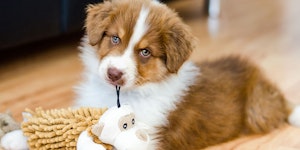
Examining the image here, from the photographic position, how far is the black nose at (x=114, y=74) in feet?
5.92

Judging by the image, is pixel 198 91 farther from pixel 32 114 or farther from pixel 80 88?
pixel 32 114

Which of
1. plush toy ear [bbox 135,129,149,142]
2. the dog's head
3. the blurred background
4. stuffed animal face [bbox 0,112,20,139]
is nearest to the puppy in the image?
the dog's head

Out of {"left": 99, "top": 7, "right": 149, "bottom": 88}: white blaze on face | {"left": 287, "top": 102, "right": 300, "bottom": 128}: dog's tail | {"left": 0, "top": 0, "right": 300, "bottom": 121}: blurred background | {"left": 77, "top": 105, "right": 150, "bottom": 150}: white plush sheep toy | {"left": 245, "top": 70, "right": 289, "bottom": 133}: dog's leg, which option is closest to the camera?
{"left": 77, "top": 105, "right": 150, "bottom": 150}: white plush sheep toy

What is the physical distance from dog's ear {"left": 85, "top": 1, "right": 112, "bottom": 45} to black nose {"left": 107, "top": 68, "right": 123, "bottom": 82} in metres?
0.19

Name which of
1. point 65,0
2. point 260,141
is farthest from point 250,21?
point 260,141

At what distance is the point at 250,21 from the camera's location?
4633 mm

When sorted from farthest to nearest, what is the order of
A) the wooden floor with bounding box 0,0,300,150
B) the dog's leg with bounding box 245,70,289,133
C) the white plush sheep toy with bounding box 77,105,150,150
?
the wooden floor with bounding box 0,0,300,150, the dog's leg with bounding box 245,70,289,133, the white plush sheep toy with bounding box 77,105,150,150

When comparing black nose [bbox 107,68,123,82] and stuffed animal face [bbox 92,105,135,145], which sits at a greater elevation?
black nose [bbox 107,68,123,82]

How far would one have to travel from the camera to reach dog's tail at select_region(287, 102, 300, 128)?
7.89 feet

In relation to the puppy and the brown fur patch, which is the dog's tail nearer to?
the brown fur patch

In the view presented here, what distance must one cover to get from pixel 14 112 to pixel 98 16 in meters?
0.78

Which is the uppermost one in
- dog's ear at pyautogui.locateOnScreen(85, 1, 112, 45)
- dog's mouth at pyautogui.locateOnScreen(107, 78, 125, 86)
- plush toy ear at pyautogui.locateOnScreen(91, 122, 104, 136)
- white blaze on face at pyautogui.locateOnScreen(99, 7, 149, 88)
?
dog's ear at pyautogui.locateOnScreen(85, 1, 112, 45)

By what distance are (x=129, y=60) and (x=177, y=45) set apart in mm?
205

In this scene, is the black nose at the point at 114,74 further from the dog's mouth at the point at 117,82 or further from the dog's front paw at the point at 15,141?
the dog's front paw at the point at 15,141
